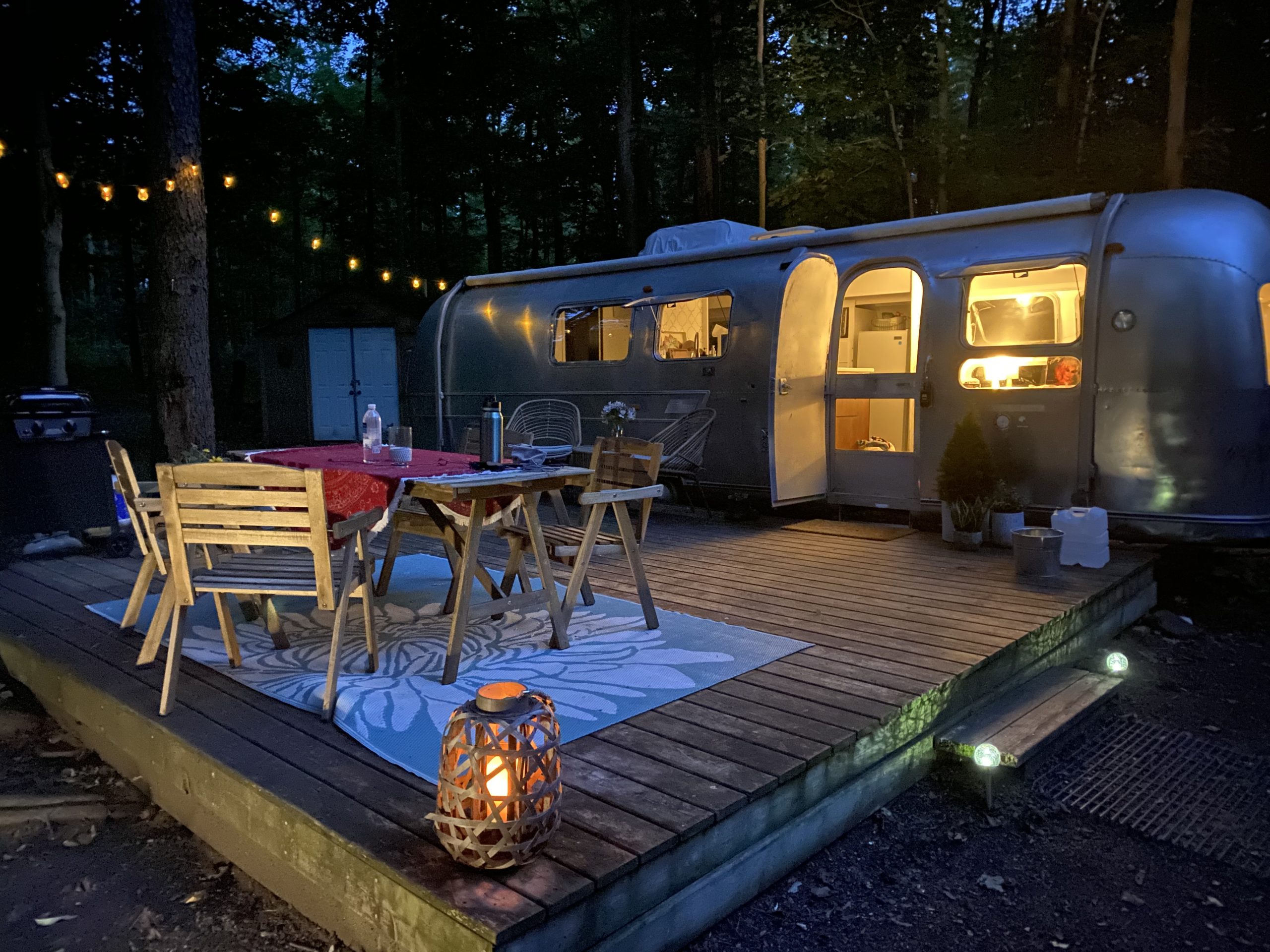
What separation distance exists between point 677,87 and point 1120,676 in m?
18.8

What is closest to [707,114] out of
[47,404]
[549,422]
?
[549,422]

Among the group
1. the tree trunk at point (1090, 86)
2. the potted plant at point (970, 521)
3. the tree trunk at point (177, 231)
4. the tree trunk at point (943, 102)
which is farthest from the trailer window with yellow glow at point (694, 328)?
the tree trunk at point (1090, 86)

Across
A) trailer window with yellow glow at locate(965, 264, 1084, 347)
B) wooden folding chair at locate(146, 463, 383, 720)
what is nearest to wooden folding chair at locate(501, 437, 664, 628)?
wooden folding chair at locate(146, 463, 383, 720)

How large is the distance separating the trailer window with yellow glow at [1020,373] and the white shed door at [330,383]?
42.1 feet

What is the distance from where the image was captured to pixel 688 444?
26.7 ft

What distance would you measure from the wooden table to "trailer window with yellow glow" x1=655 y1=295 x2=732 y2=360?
4074 millimetres

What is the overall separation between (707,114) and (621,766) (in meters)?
15.6

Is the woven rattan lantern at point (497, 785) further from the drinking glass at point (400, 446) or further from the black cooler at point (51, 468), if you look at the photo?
the black cooler at point (51, 468)

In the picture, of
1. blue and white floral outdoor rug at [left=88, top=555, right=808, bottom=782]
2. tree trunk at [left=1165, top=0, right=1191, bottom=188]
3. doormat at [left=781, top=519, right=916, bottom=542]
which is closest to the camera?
blue and white floral outdoor rug at [left=88, top=555, right=808, bottom=782]

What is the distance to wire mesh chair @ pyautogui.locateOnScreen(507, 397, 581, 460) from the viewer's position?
30.6ft

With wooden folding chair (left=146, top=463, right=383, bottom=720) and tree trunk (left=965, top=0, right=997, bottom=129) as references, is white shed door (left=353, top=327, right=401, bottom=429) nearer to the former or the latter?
tree trunk (left=965, top=0, right=997, bottom=129)

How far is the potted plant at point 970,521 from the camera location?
657 centimetres

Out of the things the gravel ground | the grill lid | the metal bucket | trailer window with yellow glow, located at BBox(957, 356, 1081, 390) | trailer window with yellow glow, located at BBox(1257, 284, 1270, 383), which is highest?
trailer window with yellow glow, located at BBox(1257, 284, 1270, 383)

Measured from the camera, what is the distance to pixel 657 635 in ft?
14.6
